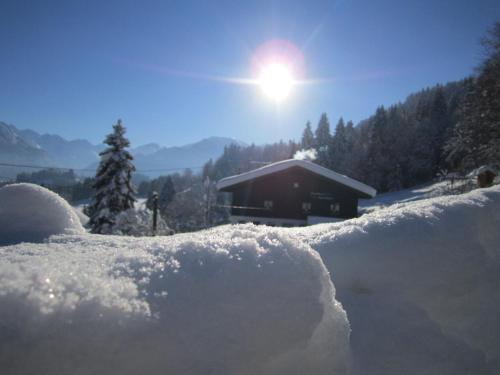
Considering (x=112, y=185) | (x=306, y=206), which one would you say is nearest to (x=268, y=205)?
(x=306, y=206)

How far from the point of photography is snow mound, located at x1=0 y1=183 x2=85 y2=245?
6.53 feet

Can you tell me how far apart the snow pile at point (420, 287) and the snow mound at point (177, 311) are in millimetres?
472

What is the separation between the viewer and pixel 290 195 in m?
16.1

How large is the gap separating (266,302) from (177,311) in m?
0.31

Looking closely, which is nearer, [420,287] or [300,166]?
[420,287]

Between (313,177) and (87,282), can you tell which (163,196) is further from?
(87,282)

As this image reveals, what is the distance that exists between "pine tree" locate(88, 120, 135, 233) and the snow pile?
20.4 metres

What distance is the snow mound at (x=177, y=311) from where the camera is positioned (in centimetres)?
77

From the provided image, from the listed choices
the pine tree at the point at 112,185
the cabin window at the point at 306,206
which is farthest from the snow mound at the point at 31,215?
the pine tree at the point at 112,185

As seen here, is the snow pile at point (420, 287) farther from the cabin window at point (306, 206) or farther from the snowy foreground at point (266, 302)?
the cabin window at point (306, 206)

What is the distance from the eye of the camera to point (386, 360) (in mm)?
1411

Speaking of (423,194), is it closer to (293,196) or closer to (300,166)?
(293,196)

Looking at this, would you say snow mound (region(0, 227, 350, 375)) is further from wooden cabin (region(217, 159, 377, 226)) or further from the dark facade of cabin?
the dark facade of cabin

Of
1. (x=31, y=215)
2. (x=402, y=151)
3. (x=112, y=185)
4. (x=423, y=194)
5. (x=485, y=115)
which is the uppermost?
(x=402, y=151)
